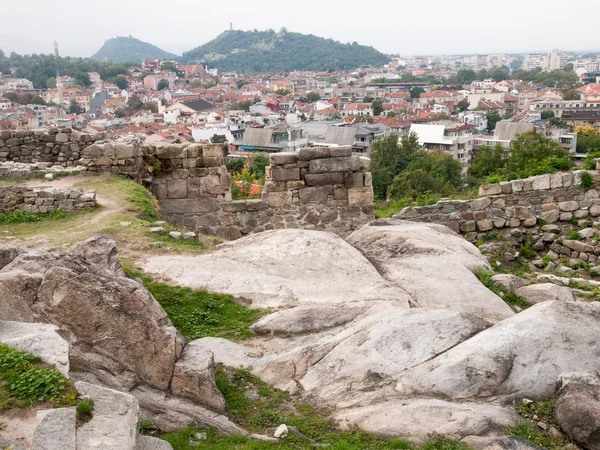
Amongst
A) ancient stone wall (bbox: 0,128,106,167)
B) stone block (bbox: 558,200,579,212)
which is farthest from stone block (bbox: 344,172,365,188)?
ancient stone wall (bbox: 0,128,106,167)

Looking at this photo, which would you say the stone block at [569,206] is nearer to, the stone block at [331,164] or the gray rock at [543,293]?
the stone block at [331,164]

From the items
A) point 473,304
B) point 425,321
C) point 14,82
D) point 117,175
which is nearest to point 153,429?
point 425,321

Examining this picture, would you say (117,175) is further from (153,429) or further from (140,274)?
(153,429)

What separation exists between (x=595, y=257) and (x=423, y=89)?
600 ft

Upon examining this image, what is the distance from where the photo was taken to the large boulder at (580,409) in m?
4.45

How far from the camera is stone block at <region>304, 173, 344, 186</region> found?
12586 mm

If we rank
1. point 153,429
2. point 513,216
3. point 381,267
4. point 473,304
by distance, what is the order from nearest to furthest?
point 153,429 → point 473,304 → point 381,267 → point 513,216

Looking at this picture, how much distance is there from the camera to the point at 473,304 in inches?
285

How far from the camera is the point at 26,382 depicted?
14.1ft

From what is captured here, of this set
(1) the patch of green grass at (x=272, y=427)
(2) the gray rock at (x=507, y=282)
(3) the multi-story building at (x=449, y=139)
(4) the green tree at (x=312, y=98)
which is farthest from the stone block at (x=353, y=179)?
(4) the green tree at (x=312, y=98)

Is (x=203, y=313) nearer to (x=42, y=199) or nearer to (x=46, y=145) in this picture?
(x=42, y=199)

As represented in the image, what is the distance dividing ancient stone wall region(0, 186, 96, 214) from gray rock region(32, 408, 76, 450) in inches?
305

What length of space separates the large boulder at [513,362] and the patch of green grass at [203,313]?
7.16ft

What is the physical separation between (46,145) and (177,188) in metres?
4.40
